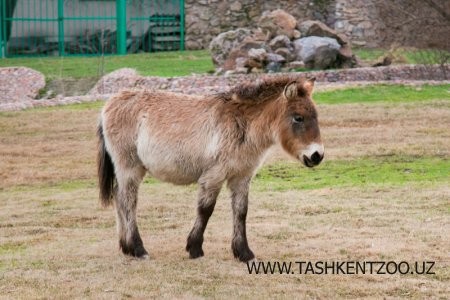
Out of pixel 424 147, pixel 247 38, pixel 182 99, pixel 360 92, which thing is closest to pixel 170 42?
pixel 247 38

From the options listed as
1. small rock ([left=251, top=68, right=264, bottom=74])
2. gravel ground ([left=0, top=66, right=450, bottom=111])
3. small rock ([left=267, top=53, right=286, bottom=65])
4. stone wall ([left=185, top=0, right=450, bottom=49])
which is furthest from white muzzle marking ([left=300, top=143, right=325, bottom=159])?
stone wall ([left=185, top=0, right=450, bottom=49])

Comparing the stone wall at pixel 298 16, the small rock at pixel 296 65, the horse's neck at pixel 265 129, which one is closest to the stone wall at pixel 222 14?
the stone wall at pixel 298 16

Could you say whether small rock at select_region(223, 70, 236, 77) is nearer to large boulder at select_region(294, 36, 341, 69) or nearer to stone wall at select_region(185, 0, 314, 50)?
large boulder at select_region(294, 36, 341, 69)

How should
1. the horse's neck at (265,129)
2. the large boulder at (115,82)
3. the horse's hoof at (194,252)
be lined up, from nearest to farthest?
1. the horse's neck at (265,129)
2. the horse's hoof at (194,252)
3. the large boulder at (115,82)

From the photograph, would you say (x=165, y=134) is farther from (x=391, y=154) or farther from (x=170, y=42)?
(x=170, y=42)

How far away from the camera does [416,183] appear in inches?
569

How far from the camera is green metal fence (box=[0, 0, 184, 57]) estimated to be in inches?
1265

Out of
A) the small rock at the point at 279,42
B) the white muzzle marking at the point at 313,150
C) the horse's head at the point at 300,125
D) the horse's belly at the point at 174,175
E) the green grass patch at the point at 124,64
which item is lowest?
the green grass patch at the point at 124,64

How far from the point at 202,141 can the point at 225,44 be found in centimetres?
1690

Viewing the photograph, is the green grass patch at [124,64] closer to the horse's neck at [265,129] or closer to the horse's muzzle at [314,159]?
the horse's neck at [265,129]

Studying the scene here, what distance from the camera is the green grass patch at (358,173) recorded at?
48.2 ft

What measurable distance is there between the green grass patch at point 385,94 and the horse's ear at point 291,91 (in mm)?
12552

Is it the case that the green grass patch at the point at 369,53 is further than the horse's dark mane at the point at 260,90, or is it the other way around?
the green grass patch at the point at 369,53

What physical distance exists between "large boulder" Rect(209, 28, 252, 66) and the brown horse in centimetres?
1606
